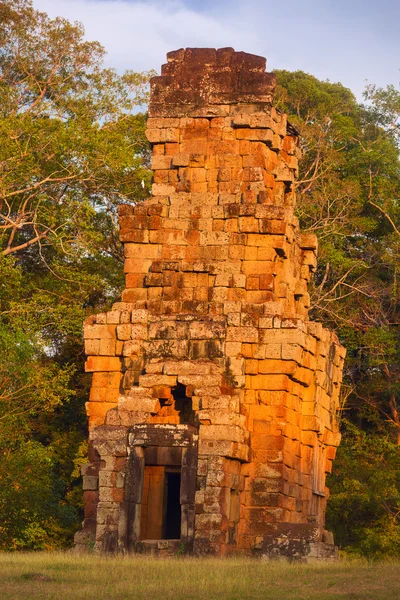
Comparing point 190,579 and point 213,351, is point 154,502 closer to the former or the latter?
point 213,351

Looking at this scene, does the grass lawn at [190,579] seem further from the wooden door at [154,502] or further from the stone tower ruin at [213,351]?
the wooden door at [154,502]

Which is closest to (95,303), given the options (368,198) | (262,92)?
(368,198)

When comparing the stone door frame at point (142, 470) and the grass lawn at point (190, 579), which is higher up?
the stone door frame at point (142, 470)

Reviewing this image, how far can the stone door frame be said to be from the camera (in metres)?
18.1

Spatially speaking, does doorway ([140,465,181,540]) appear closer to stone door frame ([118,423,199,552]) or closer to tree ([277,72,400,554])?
stone door frame ([118,423,199,552])

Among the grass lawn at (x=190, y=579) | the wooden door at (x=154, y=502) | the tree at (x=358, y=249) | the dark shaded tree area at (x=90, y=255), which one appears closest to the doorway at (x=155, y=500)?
the wooden door at (x=154, y=502)

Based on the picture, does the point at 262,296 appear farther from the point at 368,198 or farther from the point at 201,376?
the point at 368,198

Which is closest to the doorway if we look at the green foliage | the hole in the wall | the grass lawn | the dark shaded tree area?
the hole in the wall

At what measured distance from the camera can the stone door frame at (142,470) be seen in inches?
712

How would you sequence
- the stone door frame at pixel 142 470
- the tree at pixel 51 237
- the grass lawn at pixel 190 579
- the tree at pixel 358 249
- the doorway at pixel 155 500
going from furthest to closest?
the tree at pixel 358 249
the tree at pixel 51 237
the doorway at pixel 155 500
the stone door frame at pixel 142 470
the grass lawn at pixel 190 579

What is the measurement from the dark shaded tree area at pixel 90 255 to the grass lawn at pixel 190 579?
8378 mm

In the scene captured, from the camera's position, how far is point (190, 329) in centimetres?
1947

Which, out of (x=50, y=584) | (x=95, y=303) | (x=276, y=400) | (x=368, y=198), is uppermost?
(x=368, y=198)

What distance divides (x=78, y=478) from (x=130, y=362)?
1107 centimetres
